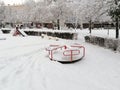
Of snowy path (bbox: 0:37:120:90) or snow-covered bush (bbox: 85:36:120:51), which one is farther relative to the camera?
snow-covered bush (bbox: 85:36:120:51)

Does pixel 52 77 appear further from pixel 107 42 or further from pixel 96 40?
pixel 96 40

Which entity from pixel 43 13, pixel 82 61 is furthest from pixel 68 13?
pixel 82 61

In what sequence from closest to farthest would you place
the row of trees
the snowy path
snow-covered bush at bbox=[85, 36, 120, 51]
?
the snowy path → snow-covered bush at bbox=[85, 36, 120, 51] → the row of trees

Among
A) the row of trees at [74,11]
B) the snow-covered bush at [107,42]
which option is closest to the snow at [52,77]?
the snow-covered bush at [107,42]

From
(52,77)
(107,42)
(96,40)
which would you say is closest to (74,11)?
(96,40)

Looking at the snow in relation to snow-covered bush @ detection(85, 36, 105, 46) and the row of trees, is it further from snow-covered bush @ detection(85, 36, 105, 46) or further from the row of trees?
the row of trees

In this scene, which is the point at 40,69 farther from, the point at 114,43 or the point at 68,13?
the point at 68,13

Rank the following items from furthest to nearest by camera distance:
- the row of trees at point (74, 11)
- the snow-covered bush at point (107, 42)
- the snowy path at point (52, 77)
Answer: the row of trees at point (74, 11) → the snow-covered bush at point (107, 42) → the snowy path at point (52, 77)

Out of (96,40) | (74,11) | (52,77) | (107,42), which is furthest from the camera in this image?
(74,11)

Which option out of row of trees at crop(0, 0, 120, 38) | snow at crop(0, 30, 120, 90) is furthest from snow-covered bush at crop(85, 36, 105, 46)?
snow at crop(0, 30, 120, 90)

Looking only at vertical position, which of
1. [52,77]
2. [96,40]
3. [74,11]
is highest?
[74,11]

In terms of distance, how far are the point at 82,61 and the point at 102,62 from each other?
1285 mm

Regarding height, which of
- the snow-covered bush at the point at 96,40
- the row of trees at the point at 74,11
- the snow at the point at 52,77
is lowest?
the snow at the point at 52,77

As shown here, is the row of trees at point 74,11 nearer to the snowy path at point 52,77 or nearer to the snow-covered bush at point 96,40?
the snow-covered bush at point 96,40
